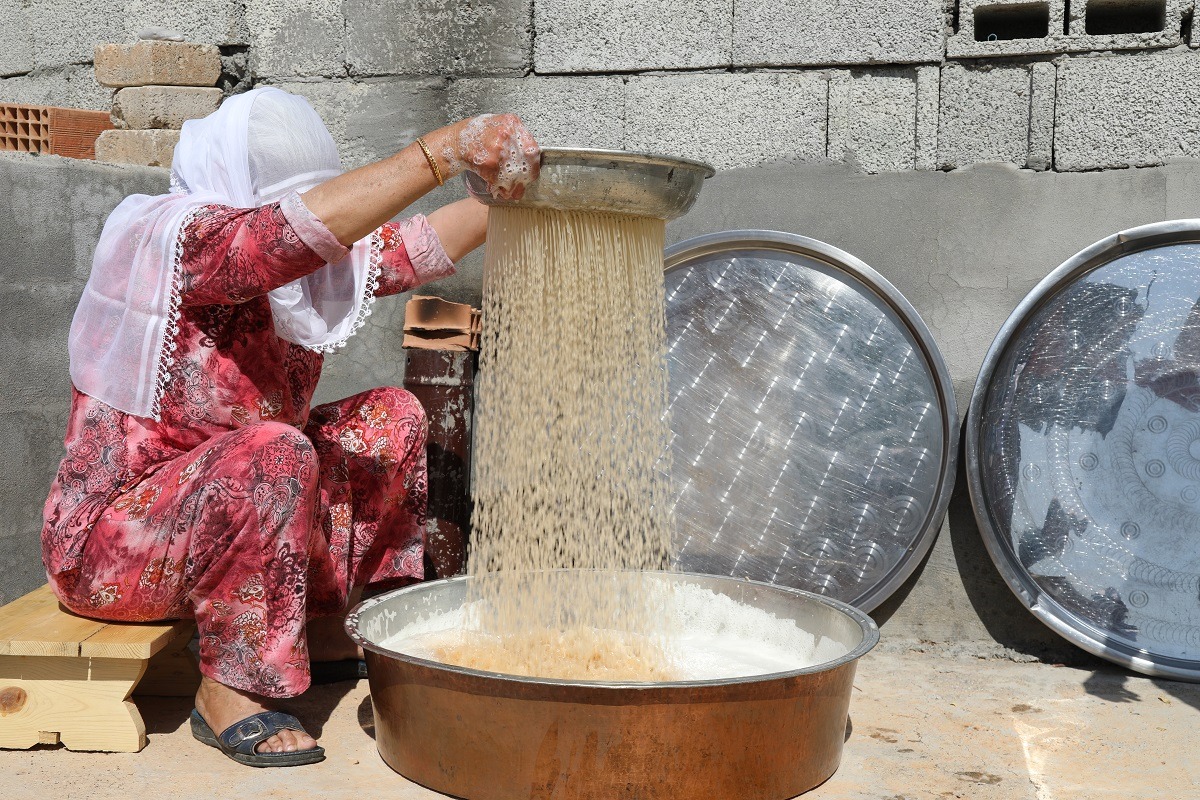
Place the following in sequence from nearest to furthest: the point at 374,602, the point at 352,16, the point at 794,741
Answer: the point at 794,741, the point at 374,602, the point at 352,16

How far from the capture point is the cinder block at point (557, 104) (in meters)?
3.55

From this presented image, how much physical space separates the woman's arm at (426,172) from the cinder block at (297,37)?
5.39ft

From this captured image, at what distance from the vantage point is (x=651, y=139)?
3535 millimetres

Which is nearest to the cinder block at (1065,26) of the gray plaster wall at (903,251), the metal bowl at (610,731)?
the gray plaster wall at (903,251)

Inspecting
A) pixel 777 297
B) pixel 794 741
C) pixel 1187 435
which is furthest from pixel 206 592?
pixel 1187 435

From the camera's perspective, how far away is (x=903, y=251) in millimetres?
3389

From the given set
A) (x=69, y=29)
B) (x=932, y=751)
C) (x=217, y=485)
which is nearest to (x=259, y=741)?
(x=217, y=485)

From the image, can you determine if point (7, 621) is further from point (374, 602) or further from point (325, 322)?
point (325, 322)

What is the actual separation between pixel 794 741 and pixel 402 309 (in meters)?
2.07

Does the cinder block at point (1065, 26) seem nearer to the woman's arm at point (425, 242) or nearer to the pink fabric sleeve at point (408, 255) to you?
the woman's arm at point (425, 242)

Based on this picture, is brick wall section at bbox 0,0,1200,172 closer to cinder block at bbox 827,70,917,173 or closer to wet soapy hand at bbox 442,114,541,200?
cinder block at bbox 827,70,917,173

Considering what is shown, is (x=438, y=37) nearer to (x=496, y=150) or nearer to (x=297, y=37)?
(x=297, y=37)

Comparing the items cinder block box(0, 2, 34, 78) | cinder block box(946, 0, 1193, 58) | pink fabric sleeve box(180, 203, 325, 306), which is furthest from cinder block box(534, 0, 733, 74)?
cinder block box(0, 2, 34, 78)

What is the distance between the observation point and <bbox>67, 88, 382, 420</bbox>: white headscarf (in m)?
2.39
